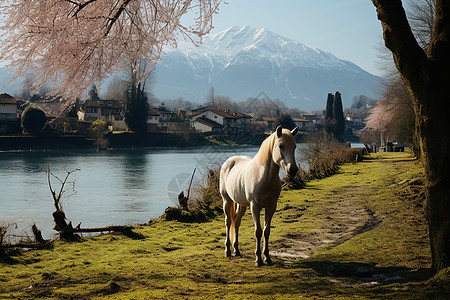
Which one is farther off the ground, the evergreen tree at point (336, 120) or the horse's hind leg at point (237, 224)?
the evergreen tree at point (336, 120)

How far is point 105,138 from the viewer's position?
2881 inches

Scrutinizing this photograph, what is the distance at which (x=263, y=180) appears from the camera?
653cm

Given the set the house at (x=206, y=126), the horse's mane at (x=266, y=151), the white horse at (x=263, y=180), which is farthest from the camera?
the house at (x=206, y=126)

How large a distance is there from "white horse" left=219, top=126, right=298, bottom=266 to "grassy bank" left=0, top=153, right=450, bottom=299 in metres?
0.62

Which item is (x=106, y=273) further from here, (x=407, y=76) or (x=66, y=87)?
(x=407, y=76)

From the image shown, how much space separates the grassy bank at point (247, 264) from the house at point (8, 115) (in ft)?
219

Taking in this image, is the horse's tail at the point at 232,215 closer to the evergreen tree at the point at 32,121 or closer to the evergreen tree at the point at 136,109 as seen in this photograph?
the evergreen tree at the point at 32,121

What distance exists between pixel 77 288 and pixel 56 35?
504cm

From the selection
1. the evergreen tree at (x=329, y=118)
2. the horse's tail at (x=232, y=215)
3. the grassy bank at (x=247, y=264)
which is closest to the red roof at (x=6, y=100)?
the evergreen tree at (x=329, y=118)

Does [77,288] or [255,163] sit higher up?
[255,163]

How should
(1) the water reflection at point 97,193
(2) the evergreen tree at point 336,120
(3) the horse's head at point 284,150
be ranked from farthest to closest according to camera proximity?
(2) the evergreen tree at point 336,120 → (1) the water reflection at point 97,193 → (3) the horse's head at point 284,150

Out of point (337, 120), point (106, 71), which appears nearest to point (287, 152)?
point (106, 71)

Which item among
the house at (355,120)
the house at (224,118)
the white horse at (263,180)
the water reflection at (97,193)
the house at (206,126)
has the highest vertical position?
the house at (355,120)

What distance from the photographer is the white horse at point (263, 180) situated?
20.2ft
